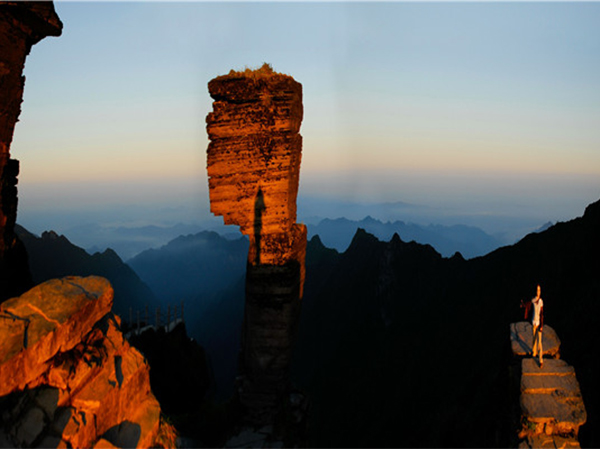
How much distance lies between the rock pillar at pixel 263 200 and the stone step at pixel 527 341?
724 centimetres

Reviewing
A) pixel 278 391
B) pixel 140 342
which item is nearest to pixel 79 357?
pixel 278 391

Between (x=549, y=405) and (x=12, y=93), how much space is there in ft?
53.7

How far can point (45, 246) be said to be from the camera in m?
69.1

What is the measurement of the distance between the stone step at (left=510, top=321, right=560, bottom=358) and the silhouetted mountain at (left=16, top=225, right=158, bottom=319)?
5535cm

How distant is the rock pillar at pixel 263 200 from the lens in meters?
13.5

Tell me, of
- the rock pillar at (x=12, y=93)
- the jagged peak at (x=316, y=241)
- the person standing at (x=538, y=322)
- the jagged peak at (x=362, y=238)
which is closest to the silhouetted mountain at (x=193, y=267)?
the jagged peak at (x=316, y=241)

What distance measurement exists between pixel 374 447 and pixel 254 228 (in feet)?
112

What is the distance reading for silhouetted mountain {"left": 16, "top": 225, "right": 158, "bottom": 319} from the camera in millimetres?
64125

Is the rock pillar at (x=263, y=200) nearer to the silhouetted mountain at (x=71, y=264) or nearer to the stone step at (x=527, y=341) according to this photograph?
the stone step at (x=527, y=341)

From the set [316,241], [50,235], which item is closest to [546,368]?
[50,235]

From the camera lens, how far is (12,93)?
11.7 m

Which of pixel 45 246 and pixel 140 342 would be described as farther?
pixel 45 246

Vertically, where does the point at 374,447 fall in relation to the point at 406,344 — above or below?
below

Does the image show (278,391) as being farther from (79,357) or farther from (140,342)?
(140,342)
